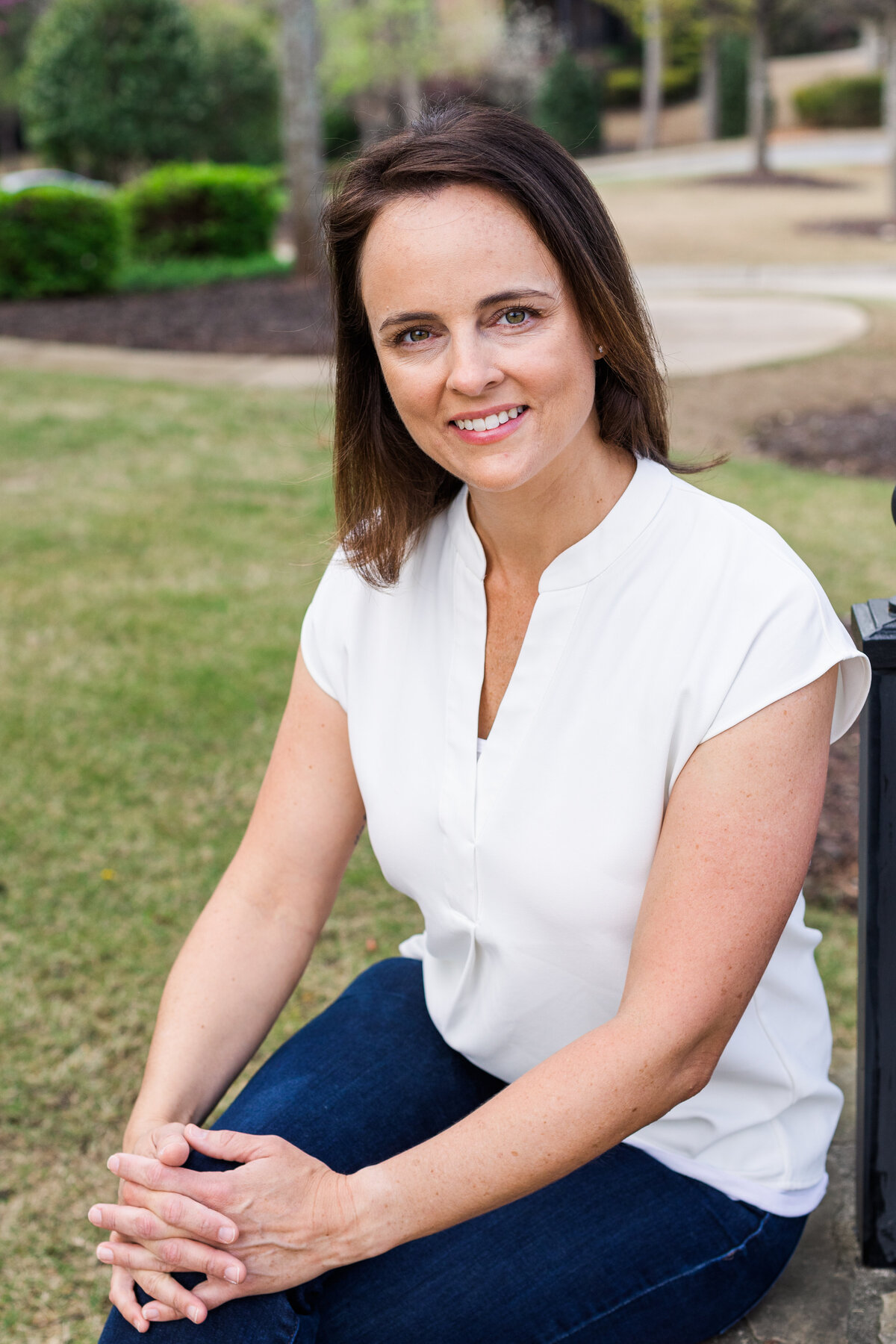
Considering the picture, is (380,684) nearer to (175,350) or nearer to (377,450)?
(377,450)

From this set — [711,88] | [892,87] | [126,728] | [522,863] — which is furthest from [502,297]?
[711,88]

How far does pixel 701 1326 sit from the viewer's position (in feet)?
5.69

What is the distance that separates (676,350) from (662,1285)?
26.9ft

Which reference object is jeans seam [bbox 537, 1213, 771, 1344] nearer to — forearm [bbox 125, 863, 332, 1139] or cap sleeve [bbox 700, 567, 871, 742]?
forearm [bbox 125, 863, 332, 1139]

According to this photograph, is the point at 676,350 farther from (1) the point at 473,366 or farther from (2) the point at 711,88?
(2) the point at 711,88

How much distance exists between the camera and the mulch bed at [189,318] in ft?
35.4

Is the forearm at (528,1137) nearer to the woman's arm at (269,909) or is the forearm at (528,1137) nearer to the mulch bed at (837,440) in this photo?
the woman's arm at (269,909)

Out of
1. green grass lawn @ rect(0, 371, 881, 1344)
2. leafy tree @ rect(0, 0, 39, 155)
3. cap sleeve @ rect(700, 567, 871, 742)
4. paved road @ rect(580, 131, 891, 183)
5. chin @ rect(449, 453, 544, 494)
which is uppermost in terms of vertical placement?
leafy tree @ rect(0, 0, 39, 155)

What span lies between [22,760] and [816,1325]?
10.2 ft

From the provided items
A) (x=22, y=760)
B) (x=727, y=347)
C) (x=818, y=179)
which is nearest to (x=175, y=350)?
(x=727, y=347)

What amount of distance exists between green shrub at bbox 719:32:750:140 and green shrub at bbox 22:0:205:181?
17743 mm

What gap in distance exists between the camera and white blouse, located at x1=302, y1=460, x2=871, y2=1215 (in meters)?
1.54

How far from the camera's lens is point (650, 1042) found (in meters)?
1.47

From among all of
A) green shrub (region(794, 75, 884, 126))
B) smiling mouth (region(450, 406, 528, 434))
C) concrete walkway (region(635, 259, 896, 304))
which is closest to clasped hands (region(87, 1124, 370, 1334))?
smiling mouth (region(450, 406, 528, 434))
